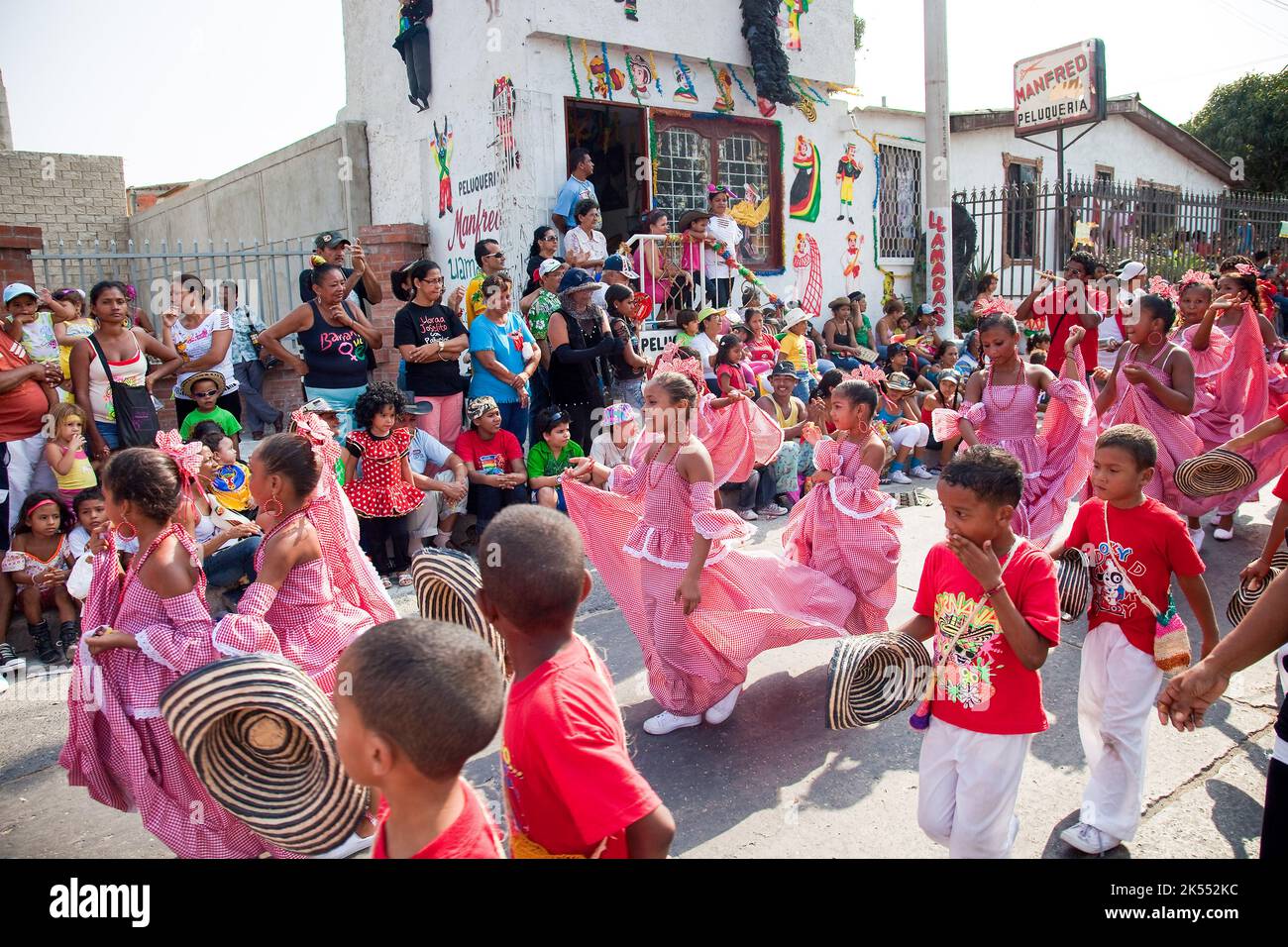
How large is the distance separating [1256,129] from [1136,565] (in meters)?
30.3

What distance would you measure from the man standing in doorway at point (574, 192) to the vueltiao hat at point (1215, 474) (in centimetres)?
632

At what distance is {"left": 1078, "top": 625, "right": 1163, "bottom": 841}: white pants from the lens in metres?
3.11

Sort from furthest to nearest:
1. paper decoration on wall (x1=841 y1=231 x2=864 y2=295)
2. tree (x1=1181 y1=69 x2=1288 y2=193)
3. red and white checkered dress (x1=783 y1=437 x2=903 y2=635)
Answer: tree (x1=1181 y1=69 x2=1288 y2=193) < paper decoration on wall (x1=841 y1=231 x2=864 y2=295) < red and white checkered dress (x1=783 y1=437 x2=903 y2=635)

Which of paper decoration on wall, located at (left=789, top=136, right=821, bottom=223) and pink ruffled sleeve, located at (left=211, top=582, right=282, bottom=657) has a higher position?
paper decoration on wall, located at (left=789, top=136, right=821, bottom=223)

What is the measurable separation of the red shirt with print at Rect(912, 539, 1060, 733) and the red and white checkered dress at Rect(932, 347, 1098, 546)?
2.74m

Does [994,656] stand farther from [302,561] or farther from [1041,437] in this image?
[1041,437]

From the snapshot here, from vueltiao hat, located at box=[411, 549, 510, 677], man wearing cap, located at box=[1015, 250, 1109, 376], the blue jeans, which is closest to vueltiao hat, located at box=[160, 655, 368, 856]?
vueltiao hat, located at box=[411, 549, 510, 677]

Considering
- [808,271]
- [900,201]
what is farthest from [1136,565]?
[900,201]

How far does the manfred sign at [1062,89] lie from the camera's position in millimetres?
16484

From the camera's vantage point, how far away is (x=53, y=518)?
5.36 m

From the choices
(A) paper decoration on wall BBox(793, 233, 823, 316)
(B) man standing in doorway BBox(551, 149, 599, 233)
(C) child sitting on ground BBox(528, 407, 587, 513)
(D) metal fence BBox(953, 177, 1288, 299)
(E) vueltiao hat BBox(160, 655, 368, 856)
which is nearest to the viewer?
(E) vueltiao hat BBox(160, 655, 368, 856)

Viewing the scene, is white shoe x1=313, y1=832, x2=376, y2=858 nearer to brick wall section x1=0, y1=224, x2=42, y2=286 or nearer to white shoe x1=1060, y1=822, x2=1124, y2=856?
white shoe x1=1060, y1=822, x2=1124, y2=856

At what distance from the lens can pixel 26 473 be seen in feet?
18.5
